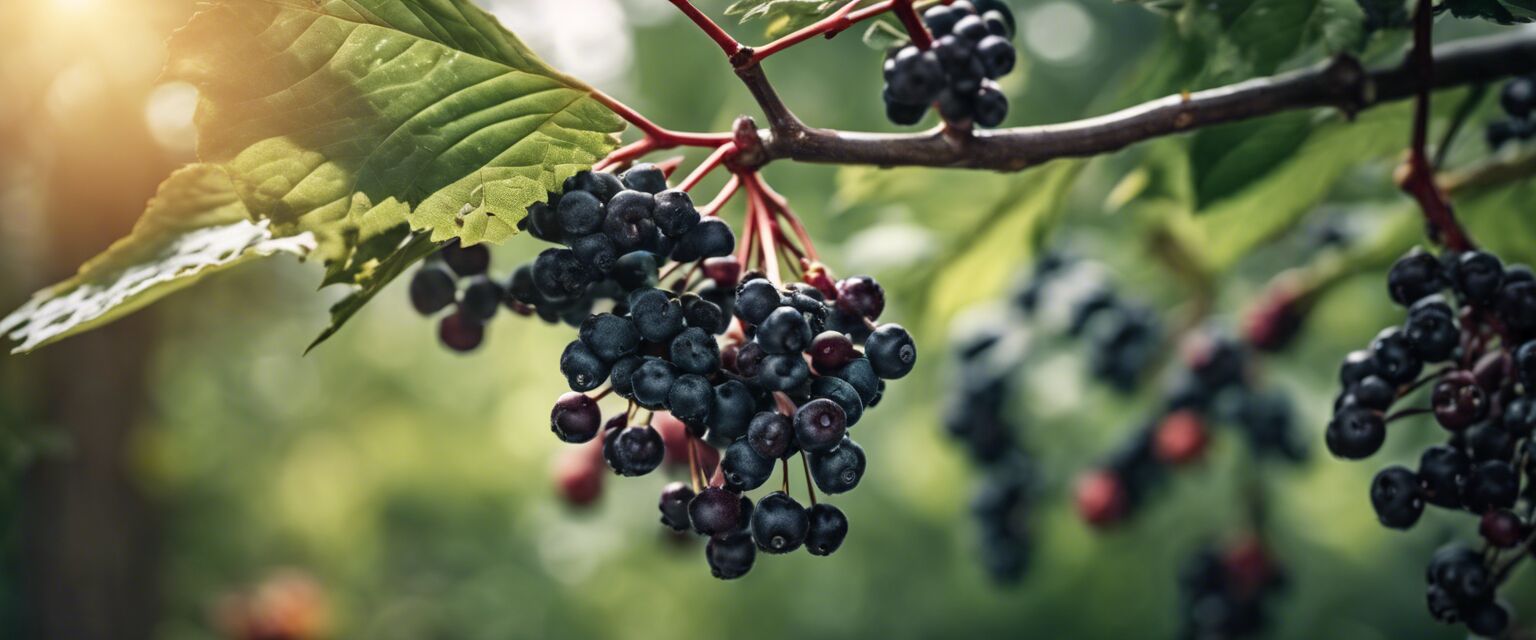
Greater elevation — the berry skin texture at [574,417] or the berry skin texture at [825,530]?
the berry skin texture at [574,417]

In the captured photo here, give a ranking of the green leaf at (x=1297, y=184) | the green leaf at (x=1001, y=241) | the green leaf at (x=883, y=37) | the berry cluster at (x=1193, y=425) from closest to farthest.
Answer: the green leaf at (x=883, y=37) < the green leaf at (x=1297, y=184) < the green leaf at (x=1001, y=241) < the berry cluster at (x=1193, y=425)

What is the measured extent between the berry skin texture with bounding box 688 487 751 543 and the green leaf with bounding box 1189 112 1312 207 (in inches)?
42.4

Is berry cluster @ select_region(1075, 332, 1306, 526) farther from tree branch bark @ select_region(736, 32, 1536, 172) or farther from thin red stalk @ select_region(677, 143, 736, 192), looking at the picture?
thin red stalk @ select_region(677, 143, 736, 192)

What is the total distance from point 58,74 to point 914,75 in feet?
11.9

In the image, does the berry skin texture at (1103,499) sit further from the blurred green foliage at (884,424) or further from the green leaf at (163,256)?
the green leaf at (163,256)

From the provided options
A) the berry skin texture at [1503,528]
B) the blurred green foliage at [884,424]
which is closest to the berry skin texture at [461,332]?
the blurred green foliage at [884,424]

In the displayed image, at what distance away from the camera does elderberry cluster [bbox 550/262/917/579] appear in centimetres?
108

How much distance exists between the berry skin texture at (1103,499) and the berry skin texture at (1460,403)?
70.1 inches

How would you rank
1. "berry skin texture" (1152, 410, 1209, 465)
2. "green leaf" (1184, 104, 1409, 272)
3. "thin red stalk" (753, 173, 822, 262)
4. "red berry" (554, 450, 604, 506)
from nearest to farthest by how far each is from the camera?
"thin red stalk" (753, 173, 822, 262), "green leaf" (1184, 104, 1409, 272), "red berry" (554, 450, 604, 506), "berry skin texture" (1152, 410, 1209, 465)

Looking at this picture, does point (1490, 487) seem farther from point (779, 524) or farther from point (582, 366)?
point (582, 366)

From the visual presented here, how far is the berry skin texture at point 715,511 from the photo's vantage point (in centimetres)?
111

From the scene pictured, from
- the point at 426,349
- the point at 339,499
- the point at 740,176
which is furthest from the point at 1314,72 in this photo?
the point at 426,349

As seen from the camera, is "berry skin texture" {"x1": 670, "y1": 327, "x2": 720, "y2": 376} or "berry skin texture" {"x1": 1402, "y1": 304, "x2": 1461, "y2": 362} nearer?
"berry skin texture" {"x1": 670, "y1": 327, "x2": 720, "y2": 376}

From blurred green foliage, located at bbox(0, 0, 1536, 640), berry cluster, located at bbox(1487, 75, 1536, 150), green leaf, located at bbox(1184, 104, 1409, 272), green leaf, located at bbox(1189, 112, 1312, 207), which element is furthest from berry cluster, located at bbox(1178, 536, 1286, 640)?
green leaf, located at bbox(1189, 112, 1312, 207)
